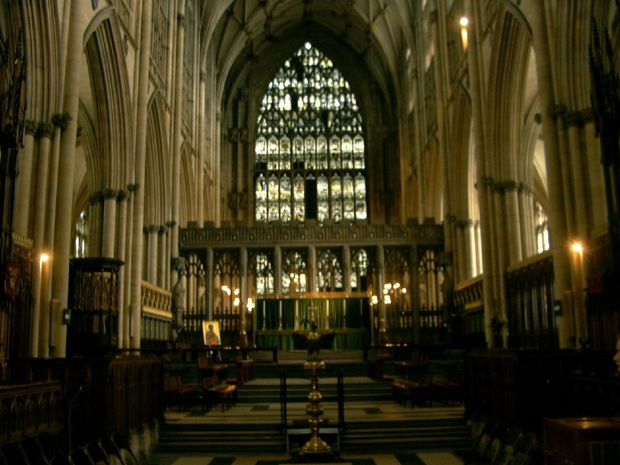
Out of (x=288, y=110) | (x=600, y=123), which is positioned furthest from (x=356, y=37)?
(x=600, y=123)

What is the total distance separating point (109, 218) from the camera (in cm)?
1808

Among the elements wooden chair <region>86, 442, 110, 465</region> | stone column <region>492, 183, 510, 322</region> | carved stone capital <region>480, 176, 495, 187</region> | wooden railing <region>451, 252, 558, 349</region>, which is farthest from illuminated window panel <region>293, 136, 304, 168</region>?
wooden chair <region>86, 442, 110, 465</region>

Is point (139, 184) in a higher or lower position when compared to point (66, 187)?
higher

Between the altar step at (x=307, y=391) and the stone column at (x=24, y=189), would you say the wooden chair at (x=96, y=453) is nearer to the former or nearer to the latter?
the stone column at (x=24, y=189)

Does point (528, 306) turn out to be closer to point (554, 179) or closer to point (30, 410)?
point (554, 179)

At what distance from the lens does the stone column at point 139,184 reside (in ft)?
58.7

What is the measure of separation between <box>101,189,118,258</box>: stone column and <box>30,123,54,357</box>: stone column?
4.94 meters

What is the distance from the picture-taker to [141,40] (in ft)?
65.7

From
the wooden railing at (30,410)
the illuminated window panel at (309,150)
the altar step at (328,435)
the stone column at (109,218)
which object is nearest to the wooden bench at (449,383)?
the altar step at (328,435)

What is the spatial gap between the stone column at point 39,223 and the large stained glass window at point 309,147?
24332 mm

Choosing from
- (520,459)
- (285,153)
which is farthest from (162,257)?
(520,459)

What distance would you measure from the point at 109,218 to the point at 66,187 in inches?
186

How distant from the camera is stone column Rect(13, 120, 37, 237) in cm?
1240

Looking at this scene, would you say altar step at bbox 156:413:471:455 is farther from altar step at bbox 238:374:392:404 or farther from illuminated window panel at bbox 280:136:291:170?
illuminated window panel at bbox 280:136:291:170
